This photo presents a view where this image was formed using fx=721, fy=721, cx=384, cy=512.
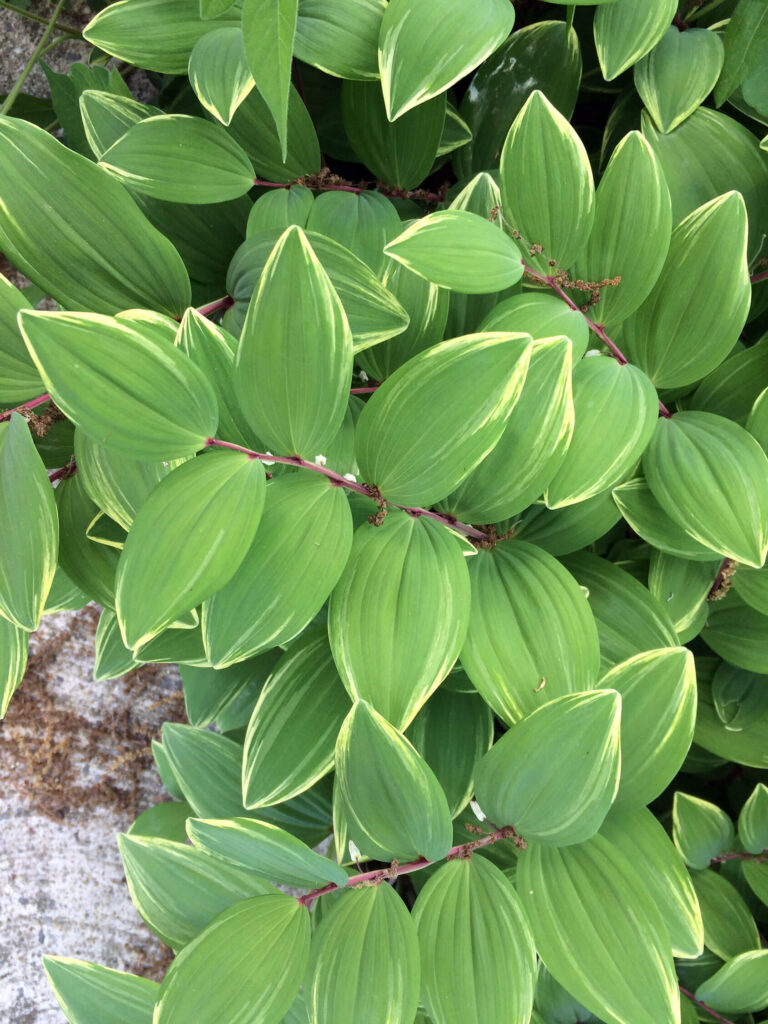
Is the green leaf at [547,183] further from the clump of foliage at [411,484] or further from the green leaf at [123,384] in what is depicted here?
the green leaf at [123,384]

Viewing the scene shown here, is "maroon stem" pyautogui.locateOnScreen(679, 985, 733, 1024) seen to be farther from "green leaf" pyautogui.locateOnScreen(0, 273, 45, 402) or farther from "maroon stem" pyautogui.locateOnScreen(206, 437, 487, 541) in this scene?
"green leaf" pyautogui.locateOnScreen(0, 273, 45, 402)

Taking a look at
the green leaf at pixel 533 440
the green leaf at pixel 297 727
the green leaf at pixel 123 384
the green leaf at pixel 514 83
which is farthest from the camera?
the green leaf at pixel 514 83

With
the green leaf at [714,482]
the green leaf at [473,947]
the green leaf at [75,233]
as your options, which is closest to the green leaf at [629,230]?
the green leaf at [714,482]

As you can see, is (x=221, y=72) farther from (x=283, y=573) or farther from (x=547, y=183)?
(x=283, y=573)

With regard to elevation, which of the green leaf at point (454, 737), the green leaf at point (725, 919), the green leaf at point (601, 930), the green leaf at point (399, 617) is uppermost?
the green leaf at point (399, 617)

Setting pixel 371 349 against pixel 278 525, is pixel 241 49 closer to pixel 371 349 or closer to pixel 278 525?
pixel 371 349

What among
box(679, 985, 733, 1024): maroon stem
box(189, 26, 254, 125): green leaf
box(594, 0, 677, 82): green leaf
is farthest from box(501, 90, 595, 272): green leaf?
box(679, 985, 733, 1024): maroon stem

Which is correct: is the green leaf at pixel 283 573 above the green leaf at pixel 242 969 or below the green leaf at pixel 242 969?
above

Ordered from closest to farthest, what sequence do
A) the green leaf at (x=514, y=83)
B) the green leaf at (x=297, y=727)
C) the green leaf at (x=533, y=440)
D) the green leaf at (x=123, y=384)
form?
1. the green leaf at (x=123, y=384)
2. the green leaf at (x=533, y=440)
3. the green leaf at (x=297, y=727)
4. the green leaf at (x=514, y=83)
